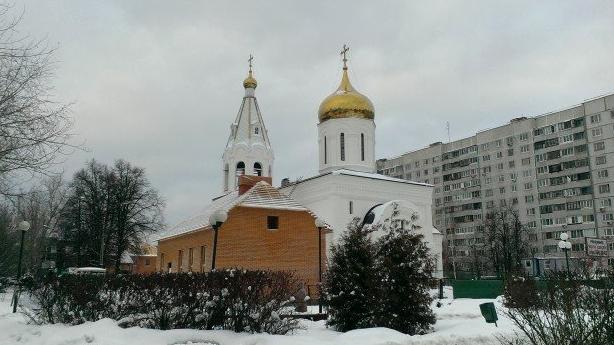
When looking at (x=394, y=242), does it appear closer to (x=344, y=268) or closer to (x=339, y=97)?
(x=344, y=268)

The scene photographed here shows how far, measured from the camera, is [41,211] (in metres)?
44.3

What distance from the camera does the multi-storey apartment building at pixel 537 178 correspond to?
50.2 meters

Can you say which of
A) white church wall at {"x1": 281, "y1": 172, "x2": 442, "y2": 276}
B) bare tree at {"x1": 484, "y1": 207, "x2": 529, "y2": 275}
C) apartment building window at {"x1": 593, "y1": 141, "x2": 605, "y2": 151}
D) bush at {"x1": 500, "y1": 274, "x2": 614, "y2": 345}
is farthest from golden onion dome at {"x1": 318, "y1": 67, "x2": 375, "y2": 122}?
bush at {"x1": 500, "y1": 274, "x2": 614, "y2": 345}

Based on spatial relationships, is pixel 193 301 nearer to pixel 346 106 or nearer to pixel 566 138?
pixel 346 106

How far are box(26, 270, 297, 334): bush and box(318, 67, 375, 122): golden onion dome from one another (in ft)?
84.4

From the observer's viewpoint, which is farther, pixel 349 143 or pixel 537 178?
pixel 537 178

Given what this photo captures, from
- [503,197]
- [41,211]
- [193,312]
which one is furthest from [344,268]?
[503,197]

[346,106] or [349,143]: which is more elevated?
[346,106]

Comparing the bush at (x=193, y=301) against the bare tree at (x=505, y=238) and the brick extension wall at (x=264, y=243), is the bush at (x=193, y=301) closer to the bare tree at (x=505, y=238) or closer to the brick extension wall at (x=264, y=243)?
the brick extension wall at (x=264, y=243)

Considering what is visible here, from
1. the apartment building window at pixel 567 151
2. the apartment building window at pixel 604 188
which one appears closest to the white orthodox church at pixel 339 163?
the apartment building window at pixel 604 188

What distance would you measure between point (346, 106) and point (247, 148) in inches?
289

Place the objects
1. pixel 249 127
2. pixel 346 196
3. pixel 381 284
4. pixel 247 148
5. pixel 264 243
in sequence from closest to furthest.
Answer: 1. pixel 381 284
2. pixel 264 243
3. pixel 346 196
4. pixel 247 148
5. pixel 249 127

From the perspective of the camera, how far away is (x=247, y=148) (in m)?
34.8

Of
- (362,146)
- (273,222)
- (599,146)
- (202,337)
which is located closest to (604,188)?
(599,146)
